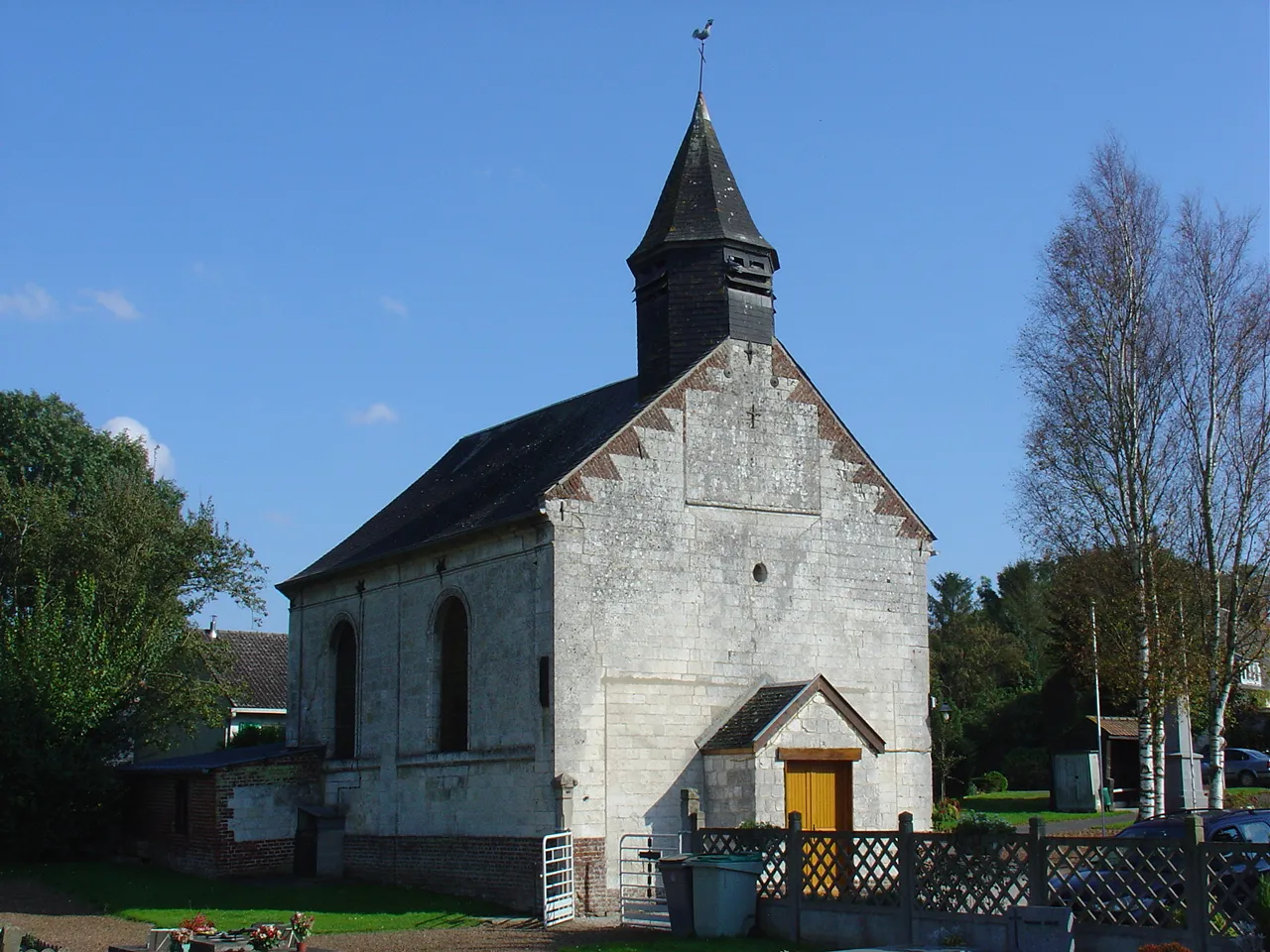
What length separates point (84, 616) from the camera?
98.3ft

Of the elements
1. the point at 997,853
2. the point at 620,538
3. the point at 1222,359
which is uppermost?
the point at 1222,359

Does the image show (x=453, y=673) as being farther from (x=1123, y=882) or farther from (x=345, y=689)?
(x=1123, y=882)

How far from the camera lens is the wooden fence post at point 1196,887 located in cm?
1269

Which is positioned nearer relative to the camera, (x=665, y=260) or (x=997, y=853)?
(x=997, y=853)

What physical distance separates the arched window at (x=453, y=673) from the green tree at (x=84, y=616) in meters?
10.1

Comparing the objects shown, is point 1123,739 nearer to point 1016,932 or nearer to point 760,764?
point 760,764

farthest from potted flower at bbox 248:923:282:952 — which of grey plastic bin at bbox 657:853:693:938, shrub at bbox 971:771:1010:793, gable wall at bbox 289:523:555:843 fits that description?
shrub at bbox 971:771:1010:793

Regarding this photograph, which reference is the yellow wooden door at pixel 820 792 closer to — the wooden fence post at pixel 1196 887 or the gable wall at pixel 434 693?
the gable wall at pixel 434 693

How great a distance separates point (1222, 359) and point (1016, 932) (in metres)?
15.8

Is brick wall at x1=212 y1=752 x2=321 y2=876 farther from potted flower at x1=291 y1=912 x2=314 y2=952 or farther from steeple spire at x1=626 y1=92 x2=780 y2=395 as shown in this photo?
potted flower at x1=291 y1=912 x2=314 y2=952

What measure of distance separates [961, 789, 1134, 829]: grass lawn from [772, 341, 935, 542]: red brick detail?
10.3 meters

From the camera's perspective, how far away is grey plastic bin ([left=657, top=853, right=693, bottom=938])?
55.7 feet

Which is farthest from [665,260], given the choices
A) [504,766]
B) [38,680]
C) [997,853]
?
[38,680]

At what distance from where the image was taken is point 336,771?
26.7m
